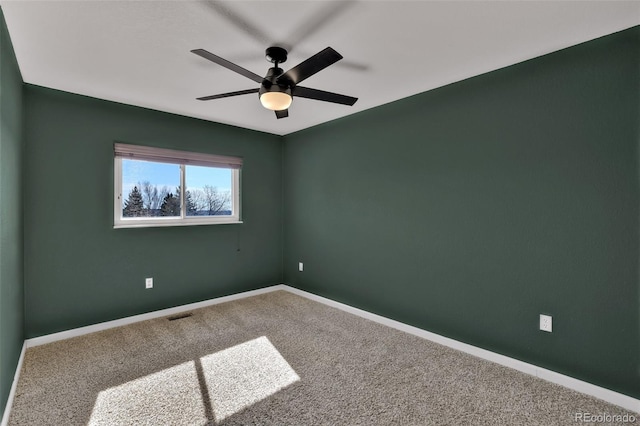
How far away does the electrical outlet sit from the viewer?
2.17m

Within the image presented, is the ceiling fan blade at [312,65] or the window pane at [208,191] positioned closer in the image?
A: the ceiling fan blade at [312,65]

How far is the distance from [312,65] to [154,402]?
2.25 meters

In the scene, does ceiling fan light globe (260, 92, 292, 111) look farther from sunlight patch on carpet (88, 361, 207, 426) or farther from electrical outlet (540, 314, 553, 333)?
electrical outlet (540, 314, 553, 333)

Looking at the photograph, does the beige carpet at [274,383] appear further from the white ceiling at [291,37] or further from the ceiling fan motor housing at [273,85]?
the white ceiling at [291,37]

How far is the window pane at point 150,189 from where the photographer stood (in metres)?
3.24

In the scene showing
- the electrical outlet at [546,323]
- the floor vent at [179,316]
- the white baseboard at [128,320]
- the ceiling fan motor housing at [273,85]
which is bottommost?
the floor vent at [179,316]

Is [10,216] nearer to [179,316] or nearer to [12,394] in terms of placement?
[12,394]

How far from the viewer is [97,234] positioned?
3.00m

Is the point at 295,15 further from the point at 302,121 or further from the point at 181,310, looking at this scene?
the point at 181,310

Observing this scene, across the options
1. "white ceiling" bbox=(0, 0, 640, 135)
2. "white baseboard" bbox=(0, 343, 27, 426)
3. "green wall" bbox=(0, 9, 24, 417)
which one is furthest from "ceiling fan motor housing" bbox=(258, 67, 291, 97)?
"white baseboard" bbox=(0, 343, 27, 426)

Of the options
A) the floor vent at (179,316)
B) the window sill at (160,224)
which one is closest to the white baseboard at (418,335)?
the floor vent at (179,316)

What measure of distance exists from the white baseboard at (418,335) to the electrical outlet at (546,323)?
11.4 inches

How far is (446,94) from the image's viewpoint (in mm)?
2699

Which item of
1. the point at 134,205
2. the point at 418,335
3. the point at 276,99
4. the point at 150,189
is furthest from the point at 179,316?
the point at 276,99
